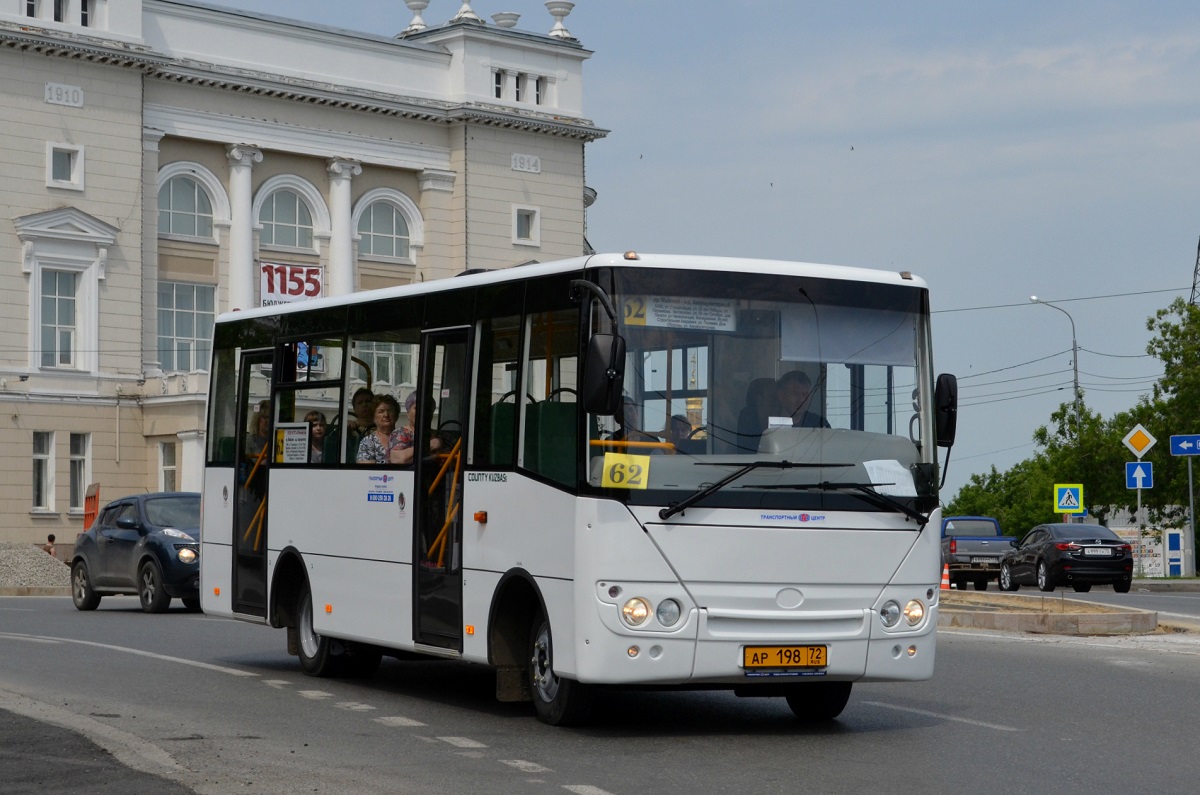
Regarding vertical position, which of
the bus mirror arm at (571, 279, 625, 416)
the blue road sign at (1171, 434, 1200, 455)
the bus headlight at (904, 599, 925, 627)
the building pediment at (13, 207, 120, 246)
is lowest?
the bus headlight at (904, 599, 925, 627)

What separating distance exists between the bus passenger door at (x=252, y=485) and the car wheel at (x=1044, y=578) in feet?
85.0

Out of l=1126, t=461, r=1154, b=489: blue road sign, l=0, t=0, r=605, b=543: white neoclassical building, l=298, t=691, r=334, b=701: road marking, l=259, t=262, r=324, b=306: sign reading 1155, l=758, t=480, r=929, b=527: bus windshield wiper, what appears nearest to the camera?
l=758, t=480, r=929, b=527: bus windshield wiper

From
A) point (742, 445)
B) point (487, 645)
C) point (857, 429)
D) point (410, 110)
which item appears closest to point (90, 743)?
point (487, 645)

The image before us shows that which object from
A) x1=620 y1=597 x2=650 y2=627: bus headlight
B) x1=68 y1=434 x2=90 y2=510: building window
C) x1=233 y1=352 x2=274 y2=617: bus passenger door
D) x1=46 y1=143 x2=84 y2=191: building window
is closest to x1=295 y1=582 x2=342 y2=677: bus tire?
x1=233 y1=352 x2=274 y2=617: bus passenger door


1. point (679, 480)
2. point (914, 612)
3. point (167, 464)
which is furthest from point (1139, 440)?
point (679, 480)

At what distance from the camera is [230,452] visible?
685 inches

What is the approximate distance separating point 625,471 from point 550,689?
1676 millimetres

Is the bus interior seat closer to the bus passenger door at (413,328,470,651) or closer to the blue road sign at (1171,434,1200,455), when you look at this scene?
the bus passenger door at (413,328,470,651)

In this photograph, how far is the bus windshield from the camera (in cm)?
1165

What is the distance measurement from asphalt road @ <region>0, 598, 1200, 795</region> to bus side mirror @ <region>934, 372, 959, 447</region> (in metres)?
1.87

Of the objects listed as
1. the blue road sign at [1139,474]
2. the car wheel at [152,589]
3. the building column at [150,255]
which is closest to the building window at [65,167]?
the building column at [150,255]

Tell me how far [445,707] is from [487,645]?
4.17 feet

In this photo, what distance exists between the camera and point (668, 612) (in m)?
11.6

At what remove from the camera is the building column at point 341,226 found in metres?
70.8
